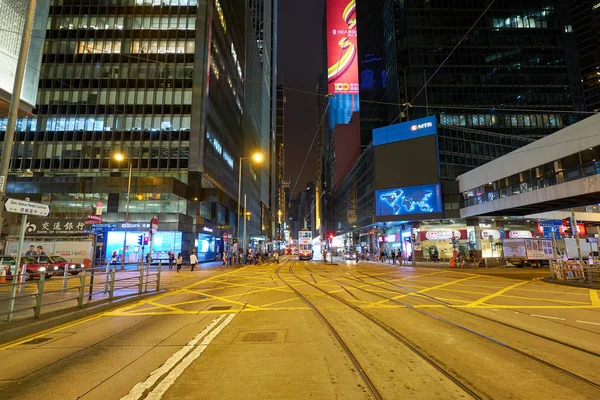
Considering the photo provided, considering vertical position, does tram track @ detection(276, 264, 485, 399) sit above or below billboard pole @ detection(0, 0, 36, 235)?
below

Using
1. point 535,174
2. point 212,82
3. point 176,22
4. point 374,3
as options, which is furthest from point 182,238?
point 374,3

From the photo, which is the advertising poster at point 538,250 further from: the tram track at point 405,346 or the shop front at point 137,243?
the shop front at point 137,243

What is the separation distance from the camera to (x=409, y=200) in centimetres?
5084

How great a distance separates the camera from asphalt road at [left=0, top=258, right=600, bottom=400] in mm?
4320

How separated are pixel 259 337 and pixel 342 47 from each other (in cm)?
14978

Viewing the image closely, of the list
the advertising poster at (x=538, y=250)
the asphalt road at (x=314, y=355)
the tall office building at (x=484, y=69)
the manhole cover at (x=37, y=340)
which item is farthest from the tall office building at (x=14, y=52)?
the tall office building at (x=484, y=69)

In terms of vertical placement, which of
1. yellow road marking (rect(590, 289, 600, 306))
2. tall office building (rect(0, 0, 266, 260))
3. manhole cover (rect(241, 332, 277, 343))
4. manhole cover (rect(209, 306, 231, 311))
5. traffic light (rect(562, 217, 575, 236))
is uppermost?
tall office building (rect(0, 0, 266, 260))

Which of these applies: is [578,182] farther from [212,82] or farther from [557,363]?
[212,82]

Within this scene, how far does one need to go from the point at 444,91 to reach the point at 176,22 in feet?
163

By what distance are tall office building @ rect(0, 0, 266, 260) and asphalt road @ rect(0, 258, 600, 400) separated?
3583cm

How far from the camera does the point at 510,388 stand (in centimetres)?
436

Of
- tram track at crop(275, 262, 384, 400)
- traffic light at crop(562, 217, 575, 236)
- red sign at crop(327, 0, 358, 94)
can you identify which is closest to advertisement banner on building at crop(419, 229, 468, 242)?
traffic light at crop(562, 217, 575, 236)

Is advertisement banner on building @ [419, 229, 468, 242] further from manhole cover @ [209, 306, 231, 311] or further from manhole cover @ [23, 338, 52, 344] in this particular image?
manhole cover @ [23, 338, 52, 344]

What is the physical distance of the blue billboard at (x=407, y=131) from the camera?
50131mm
